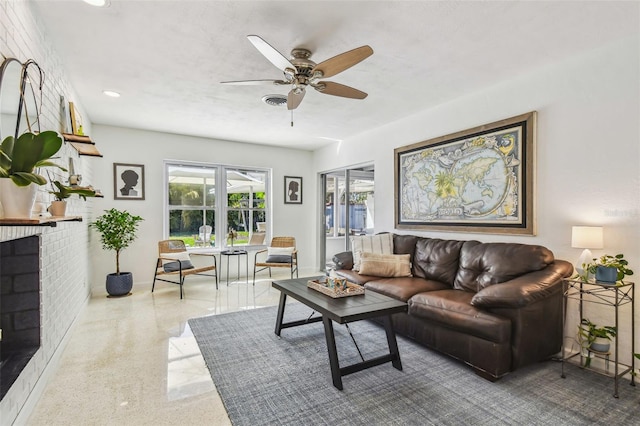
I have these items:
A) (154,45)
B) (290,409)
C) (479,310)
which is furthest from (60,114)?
(479,310)

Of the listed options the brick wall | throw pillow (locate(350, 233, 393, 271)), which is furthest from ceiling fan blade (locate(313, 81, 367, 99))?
throw pillow (locate(350, 233, 393, 271))

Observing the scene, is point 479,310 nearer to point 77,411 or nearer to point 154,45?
point 77,411

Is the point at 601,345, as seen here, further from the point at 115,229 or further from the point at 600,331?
the point at 115,229

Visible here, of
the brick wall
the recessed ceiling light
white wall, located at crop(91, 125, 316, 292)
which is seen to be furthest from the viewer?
white wall, located at crop(91, 125, 316, 292)

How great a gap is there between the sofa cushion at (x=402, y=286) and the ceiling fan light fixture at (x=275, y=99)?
7.27 ft

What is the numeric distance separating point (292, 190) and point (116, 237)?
3131mm

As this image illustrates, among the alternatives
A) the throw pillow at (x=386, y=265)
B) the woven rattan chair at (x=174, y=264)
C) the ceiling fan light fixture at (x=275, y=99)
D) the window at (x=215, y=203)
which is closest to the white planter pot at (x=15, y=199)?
the ceiling fan light fixture at (x=275, y=99)

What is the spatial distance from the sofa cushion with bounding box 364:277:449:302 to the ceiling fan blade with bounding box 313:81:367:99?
6.05 ft

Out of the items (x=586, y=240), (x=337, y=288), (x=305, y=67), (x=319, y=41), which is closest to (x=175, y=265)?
(x=337, y=288)

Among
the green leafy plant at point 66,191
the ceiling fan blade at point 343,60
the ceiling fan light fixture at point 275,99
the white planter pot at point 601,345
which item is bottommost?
the white planter pot at point 601,345

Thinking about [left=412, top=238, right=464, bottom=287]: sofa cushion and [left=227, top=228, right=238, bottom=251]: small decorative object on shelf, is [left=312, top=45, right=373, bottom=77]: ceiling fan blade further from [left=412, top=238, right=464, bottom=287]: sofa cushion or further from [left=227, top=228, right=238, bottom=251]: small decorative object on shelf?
[left=227, top=228, right=238, bottom=251]: small decorative object on shelf

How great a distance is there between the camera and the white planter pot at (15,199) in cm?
141

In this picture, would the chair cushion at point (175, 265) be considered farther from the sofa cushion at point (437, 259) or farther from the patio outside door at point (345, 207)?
the sofa cushion at point (437, 259)

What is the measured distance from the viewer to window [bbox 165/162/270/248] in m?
5.43
